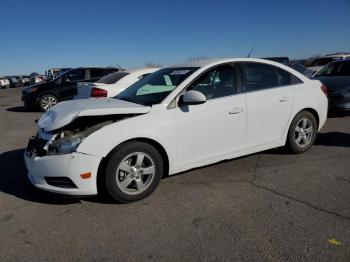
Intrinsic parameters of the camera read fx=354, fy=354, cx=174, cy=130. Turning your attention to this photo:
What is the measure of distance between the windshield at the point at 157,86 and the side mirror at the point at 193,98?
0.27 m

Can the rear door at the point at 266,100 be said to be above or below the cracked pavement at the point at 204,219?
above

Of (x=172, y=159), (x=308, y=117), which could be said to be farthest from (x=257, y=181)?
(x=308, y=117)

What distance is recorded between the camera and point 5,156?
6.34 m

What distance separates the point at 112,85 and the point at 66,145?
5.75 metres

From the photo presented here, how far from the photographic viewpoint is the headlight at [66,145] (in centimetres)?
372

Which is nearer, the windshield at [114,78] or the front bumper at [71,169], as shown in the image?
the front bumper at [71,169]

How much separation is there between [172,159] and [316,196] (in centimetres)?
168

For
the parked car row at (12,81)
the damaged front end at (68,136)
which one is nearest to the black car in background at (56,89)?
the damaged front end at (68,136)

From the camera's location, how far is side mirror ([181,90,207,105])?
13.6ft

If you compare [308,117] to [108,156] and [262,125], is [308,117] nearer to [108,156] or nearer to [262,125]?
[262,125]

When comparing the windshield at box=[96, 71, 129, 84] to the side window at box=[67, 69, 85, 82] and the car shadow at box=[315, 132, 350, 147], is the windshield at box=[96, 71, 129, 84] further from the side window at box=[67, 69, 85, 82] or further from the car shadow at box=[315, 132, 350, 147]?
the car shadow at box=[315, 132, 350, 147]

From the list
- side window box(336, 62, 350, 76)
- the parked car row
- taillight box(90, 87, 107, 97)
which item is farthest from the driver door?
the parked car row

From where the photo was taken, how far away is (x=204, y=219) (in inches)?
139

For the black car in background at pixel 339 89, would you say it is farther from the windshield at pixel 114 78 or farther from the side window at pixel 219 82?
the windshield at pixel 114 78
